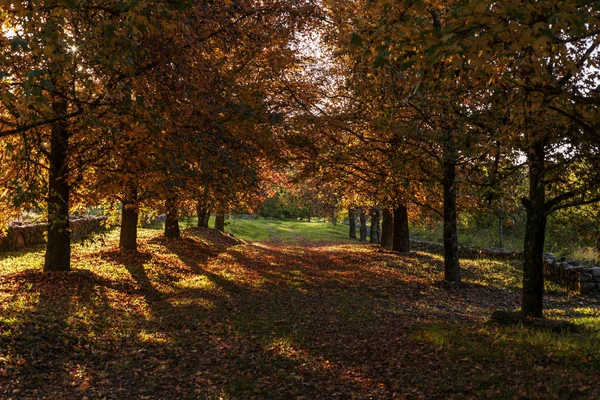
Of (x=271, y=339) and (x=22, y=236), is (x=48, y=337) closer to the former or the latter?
(x=271, y=339)

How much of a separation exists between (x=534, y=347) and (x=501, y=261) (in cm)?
1711

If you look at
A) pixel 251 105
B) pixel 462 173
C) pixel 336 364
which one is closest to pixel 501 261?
pixel 462 173

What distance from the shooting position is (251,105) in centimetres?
1351

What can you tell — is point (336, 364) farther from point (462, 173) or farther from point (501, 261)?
point (501, 261)

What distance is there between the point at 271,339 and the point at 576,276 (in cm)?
1295

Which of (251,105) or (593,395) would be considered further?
(251,105)

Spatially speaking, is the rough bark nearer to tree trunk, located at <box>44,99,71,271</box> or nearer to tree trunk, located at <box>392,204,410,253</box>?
tree trunk, located at <box>392,204,410,253</box>

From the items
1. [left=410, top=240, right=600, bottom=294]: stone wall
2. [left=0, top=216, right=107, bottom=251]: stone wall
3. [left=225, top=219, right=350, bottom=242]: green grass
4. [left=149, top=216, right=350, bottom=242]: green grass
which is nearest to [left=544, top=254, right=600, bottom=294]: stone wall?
[left=410, top=240, right=600, bottom=294]: stone wall

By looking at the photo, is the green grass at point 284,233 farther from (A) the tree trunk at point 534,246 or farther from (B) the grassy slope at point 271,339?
(A) the tree trunk at point 534,246

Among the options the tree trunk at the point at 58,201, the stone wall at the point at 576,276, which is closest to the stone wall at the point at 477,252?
the stone wall at the point at 576,276

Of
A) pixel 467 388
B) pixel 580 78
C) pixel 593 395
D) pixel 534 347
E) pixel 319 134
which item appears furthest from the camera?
pixel 319 134

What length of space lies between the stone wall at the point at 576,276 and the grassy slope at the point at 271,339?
0.71 m

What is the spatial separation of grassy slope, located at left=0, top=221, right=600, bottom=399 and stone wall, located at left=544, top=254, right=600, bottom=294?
0.71 metres

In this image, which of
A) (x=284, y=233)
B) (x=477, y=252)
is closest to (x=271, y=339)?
(x=477, y=252)
